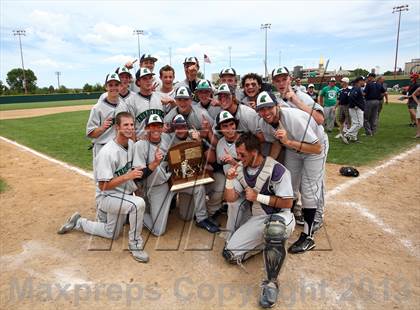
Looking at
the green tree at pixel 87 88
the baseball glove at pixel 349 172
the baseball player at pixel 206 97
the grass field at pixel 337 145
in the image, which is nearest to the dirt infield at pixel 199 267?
the baseball glove at pixel 349 172

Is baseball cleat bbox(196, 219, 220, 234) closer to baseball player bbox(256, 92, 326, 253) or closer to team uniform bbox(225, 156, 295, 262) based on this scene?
team uniform bbox(225, 156, 295, 262)

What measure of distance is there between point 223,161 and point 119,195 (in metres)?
1.41

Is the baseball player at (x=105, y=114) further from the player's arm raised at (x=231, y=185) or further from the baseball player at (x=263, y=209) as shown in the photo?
the baseball player at (x=263, y=209)

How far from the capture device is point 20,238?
4438mm

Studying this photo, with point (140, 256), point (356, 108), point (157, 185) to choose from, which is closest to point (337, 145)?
point (356, 108)

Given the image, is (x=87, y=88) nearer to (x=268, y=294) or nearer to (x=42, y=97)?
(x=42, y=97)

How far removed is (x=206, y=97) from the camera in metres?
4.66

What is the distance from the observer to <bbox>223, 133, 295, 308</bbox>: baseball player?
317 centimetres

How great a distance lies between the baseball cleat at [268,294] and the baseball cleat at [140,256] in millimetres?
1406

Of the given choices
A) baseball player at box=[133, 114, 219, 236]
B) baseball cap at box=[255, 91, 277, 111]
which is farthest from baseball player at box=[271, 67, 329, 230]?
baseball player at box=[133, 114, 219, 236]

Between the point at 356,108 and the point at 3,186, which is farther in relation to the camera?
the point at 356,108

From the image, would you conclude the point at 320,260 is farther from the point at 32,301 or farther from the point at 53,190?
the point at 53,190

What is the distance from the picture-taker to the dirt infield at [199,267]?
309 centimetres

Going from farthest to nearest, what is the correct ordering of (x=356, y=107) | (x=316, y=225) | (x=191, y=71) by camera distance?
(x=356, y=107) < (x=191, y=71) < (x=316, y=225)
